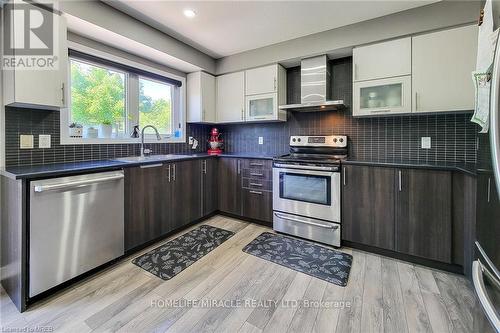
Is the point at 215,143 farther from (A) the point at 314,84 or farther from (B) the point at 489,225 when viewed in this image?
(B) the point at 489,225

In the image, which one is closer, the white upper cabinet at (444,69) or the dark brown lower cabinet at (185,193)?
the white upper cabinet at (444,69)

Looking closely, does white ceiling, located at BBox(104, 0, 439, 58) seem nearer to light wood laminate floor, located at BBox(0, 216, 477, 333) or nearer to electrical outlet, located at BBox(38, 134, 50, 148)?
electrical outlet, located at BBox(38, 134, 50, 148)

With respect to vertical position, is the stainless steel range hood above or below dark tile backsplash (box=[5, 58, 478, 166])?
above

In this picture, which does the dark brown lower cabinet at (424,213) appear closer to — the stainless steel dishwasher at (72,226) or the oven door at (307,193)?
the oven door at (307,193)

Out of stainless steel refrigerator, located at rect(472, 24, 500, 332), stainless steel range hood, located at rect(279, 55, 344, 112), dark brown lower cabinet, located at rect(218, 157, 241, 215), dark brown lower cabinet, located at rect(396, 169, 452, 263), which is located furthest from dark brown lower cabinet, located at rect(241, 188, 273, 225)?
stainless steel refrigerator, located at rect(472, 24, 500, 332)

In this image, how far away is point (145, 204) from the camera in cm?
244

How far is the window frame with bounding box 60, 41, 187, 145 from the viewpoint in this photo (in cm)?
233

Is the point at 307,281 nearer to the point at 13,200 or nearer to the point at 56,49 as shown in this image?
the point at 13,200

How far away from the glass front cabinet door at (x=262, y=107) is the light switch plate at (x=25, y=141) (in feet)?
7.87

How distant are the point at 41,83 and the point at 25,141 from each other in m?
0.55

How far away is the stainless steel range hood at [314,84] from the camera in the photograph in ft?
9.53

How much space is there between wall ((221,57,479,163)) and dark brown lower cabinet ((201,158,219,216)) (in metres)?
0.68

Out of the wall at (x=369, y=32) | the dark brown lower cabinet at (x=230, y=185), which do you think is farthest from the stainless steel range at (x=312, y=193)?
the wall at (x=369, y=32)

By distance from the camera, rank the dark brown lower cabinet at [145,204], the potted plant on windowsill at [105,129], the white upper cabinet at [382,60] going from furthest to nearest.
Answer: the potted plant on windowsill at [105,129] → the white upper cabinet at [382,60] → the dark brown lower cabinet at [145,204]
